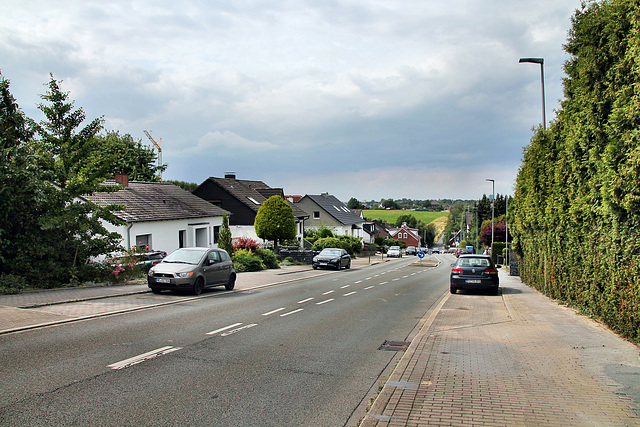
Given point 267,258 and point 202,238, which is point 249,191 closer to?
point 202,238

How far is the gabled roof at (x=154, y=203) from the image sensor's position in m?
28.1

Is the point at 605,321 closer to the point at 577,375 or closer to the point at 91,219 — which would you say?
the point at 577,375

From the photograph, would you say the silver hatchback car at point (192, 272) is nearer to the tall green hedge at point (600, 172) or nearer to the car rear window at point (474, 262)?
the car rear window at point (474, 262)

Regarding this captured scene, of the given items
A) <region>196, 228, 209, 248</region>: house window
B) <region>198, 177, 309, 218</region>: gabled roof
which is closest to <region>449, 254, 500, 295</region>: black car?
<region>196, 228, 209, 248</region>: house window

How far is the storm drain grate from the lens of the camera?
870cm

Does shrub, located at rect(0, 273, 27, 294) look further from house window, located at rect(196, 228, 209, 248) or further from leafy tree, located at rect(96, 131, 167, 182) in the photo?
leafy tree, located at rect(96, 131, 167, 182)

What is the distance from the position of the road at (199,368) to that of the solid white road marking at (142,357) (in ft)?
0.04

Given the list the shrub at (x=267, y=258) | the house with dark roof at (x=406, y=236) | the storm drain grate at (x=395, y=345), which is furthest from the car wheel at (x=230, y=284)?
the house with dark roof at (x=406, y=236)

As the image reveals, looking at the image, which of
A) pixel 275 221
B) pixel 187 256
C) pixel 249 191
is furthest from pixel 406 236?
pixel 187 256

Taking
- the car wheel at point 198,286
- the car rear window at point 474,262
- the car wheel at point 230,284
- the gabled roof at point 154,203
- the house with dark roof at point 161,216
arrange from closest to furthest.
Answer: the car wheel at point 198,286 < the car wheel at point 230,284 < the car rear window at point 474,262 < the house with dark roof at point 161,216 < the gabled roof at point 154,203

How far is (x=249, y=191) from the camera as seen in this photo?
188 ft

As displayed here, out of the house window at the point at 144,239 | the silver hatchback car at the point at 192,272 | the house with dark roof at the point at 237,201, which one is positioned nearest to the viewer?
the silver hatchback car at the point at 192,272

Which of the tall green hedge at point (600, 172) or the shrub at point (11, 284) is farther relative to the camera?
the shrub at point (11, 284)

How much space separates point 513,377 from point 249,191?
2045 inches
